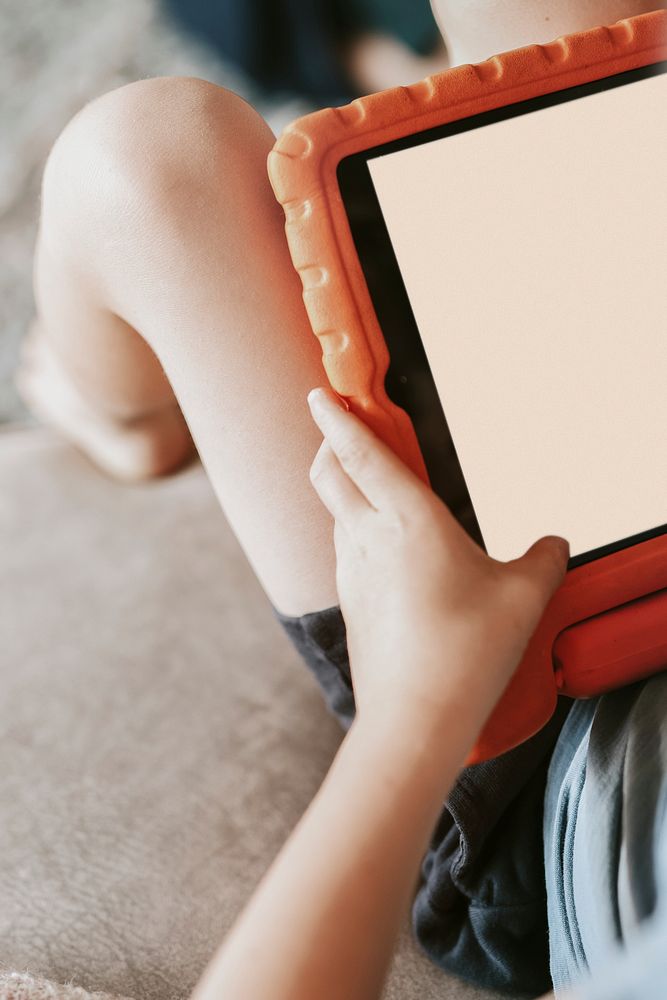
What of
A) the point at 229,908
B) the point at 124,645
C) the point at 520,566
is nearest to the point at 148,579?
the point at 124,645

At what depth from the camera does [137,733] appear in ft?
1.59

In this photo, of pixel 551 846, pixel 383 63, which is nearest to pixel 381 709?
pixel 551 846

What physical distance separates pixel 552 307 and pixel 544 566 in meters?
0.09

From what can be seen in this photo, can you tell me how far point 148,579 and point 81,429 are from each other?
0.41 ft

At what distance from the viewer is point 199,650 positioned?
53cm

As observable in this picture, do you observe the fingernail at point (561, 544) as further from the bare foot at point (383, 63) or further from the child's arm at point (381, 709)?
the bare foot at point (383, 63)

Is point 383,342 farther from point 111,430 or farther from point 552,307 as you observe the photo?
point 111,430

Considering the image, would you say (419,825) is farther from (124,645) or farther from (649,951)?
(124,645)

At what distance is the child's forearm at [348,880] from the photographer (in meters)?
0.24

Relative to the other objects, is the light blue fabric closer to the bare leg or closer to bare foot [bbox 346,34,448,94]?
the bare leg

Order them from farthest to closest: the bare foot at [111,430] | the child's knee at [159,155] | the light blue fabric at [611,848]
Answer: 1. the bare foot at [111,430]
2. the child's knee at [159,155]
3. the light blue fabric at [611,848]

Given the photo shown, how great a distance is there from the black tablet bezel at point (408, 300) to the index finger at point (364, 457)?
0.02 meters

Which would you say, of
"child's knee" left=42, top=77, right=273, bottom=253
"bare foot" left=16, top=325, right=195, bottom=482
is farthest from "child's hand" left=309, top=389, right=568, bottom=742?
"bare foot" left=16, top=325, right=195, bottom=482

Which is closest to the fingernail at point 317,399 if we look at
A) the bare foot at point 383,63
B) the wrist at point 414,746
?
the wrist at point 414,746
